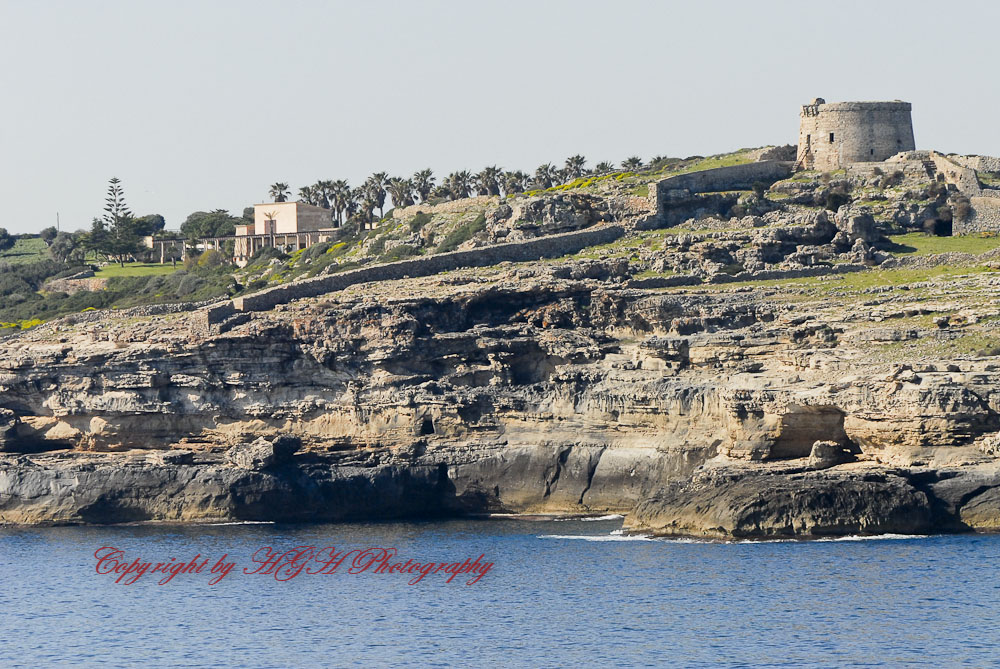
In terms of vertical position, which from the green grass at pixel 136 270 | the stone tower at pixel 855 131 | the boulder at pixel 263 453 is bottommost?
the boulder at pixel 263 453

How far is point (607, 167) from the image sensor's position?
3821 inches

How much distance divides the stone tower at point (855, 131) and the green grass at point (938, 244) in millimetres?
7897

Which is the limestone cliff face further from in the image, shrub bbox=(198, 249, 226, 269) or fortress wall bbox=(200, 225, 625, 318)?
shrub bbox=(198, 249, 226, 269)

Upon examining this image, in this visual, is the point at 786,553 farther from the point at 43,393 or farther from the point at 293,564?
the point at 43,393

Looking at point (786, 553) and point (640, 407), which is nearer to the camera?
point (786, 553)

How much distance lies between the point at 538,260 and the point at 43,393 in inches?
761

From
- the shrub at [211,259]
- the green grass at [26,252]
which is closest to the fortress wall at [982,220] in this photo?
the shrub at [211,259]

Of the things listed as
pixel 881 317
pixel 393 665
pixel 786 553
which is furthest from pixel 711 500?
pixel 393 665

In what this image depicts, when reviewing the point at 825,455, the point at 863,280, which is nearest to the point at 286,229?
the point at 863,280

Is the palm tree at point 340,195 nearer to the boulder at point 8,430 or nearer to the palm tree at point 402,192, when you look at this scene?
the palm tree at point 402,192

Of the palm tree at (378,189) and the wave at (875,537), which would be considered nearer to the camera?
the wave at (875,537)

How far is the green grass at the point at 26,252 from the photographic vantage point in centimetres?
12031

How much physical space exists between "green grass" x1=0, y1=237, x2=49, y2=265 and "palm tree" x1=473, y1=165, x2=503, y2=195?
3579cm

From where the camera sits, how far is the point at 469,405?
198ft
